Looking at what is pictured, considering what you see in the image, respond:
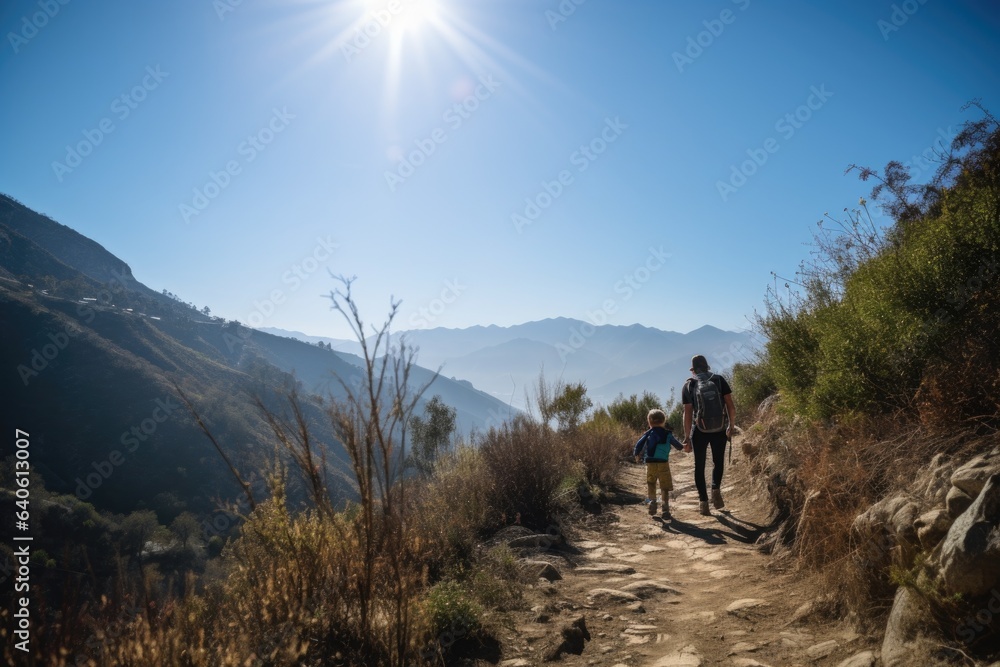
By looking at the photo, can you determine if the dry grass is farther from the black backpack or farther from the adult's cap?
the adult's cap

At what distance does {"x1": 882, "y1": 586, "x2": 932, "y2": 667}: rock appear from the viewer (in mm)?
2344

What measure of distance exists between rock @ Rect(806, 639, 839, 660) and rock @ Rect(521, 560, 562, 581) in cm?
226

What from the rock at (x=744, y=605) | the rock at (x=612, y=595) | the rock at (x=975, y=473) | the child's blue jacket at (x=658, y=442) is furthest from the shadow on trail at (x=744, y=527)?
the rock at (x=975, y=473)

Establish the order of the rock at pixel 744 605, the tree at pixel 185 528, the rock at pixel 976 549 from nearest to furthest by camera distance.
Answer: the rock at pixel 976 549, the rock at pixel 744 605, the tree at pixel 185 528

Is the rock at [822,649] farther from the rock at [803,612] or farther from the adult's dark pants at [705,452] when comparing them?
the adult's dark pants at [705,452]

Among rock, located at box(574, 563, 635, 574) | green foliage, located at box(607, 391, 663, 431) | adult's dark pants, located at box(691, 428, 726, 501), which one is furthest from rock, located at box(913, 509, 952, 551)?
green foliage, located at box(607, 391, 663, 431)

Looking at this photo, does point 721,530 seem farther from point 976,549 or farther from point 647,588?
point 976,549

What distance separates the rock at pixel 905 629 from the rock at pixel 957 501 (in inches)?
17.4

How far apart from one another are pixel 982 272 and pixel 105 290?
124413 mm

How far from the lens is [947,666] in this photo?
2143 millimetres

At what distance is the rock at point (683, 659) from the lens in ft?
9.87

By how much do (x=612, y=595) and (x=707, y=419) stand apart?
2.90 m

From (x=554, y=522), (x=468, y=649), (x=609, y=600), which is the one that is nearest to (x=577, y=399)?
(x=554, y=522)

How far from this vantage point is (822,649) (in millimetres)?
2801
